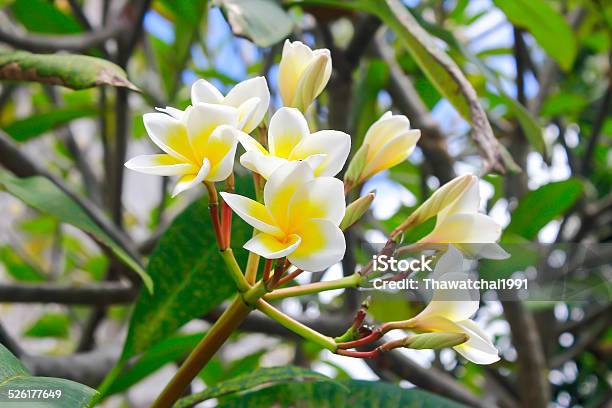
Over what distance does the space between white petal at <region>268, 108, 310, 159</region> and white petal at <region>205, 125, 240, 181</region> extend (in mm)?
24

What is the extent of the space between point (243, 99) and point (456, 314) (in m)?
0.16

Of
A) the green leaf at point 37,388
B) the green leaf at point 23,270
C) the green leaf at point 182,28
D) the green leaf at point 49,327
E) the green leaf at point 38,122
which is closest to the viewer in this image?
the green leaf at point 37,388

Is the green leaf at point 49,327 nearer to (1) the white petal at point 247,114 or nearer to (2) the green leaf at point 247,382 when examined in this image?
(2) the green leaf at point 247,382

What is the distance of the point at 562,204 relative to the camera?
0.94 meters

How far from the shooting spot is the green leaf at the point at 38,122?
963 mm

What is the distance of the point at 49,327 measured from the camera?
1482 millimetres

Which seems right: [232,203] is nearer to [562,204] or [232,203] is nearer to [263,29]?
[263,29]

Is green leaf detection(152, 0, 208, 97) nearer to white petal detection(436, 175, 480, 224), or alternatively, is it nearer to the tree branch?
the tree branch

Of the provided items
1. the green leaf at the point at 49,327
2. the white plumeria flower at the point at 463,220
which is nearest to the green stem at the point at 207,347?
the white plumeria flower at the point at 463,220

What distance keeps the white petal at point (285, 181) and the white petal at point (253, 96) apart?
0.19 feet

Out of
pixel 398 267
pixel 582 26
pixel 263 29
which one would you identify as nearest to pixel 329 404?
pixel 398 267

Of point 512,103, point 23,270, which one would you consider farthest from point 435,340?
point 23,270

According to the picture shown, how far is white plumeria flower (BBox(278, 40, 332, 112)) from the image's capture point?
409mm

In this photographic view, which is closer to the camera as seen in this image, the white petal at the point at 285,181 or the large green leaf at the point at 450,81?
the white petal at the point at 285,181
